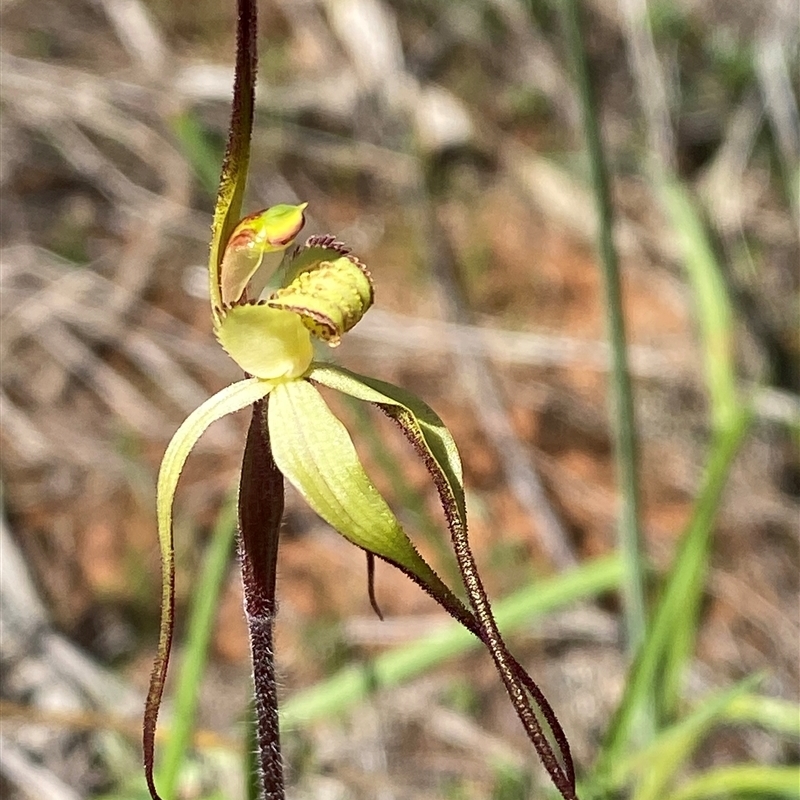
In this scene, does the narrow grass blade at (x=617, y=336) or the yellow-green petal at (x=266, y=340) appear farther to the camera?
the narrow grass blade at (x=617, y=336)

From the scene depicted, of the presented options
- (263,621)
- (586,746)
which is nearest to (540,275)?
(586,746)

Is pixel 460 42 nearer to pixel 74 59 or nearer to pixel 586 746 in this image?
pixel 74 59

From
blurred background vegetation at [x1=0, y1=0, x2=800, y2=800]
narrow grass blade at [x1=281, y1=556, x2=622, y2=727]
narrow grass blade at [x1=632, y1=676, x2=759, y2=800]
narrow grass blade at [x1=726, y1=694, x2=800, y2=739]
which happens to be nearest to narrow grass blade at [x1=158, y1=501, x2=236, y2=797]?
blurred background vegetation at [x1=0, y1=0, x2=800, y2=800]

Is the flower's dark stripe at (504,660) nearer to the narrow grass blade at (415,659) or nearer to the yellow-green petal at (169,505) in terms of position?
the yellow-green petal at (169,505)

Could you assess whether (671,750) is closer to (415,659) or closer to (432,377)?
(415,659)

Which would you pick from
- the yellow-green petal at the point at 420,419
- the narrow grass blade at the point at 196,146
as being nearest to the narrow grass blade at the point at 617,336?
the narrow grass blade at the point at 196,146

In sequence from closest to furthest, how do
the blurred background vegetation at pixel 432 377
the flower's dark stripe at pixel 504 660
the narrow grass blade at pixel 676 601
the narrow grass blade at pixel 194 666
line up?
1. the flower's dark stripe at pixel 504 660
2. the narrow grass blade at pixel 194 666
3. the narrow grass blade at pixel 676 601
4. the blurred background vegetation at pixel 432 377
